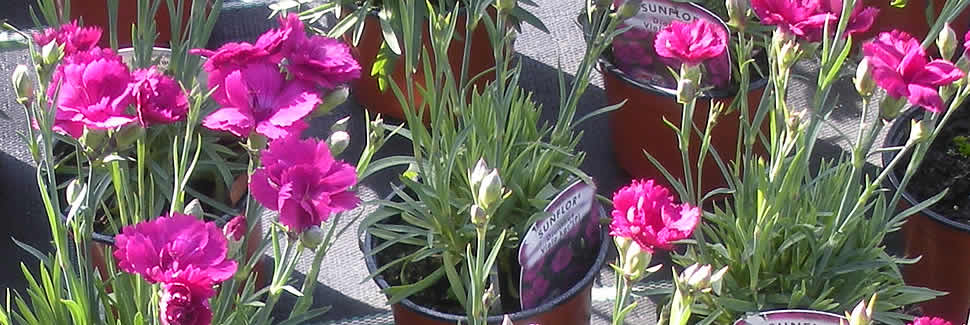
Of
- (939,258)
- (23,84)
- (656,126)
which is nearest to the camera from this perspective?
(23,84)

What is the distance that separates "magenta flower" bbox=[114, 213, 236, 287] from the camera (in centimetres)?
65

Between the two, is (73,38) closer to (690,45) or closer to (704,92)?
(690,45)

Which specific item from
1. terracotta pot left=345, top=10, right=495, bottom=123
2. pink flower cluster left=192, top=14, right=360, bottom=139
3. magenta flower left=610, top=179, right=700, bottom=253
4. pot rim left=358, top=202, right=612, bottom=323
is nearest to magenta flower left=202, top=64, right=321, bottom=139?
pink flower cluster left=192, top=14, right=360, bottom=139

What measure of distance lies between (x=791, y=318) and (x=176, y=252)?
0.49 m

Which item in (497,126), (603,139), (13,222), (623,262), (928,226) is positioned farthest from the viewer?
(603,139)

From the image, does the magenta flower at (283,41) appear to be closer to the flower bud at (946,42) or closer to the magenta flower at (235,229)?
the magenta flower at (235,229)

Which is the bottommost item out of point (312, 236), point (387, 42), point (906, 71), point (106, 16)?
point (106, 16)

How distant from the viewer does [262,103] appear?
752mm

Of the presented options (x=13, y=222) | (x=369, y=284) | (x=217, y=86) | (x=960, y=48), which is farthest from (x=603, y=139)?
(x=217, y=86)

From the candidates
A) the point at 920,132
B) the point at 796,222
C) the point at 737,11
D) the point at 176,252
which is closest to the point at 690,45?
the point at 737,11

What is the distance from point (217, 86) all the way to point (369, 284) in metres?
0.58

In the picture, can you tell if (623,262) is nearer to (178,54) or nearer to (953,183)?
(178,54)

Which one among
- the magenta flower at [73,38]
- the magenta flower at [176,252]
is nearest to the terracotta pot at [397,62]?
the magenta flower at [73,38]

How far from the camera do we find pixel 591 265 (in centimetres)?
114
